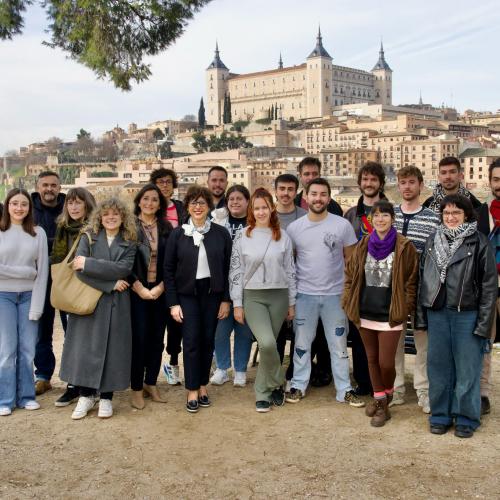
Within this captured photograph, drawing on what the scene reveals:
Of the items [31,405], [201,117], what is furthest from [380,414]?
[201,117]

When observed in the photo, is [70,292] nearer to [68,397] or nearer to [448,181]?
[68,397]

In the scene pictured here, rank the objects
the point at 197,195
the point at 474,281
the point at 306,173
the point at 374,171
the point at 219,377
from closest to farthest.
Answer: the point at 474,281
the point at 197,195
the point at 374,171
the point at 219,377
the point at 306,173

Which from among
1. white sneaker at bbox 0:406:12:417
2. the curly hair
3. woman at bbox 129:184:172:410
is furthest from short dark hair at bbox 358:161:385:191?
white sneaker at bbox 0:406:12:417

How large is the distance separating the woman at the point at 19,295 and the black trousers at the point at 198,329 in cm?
109

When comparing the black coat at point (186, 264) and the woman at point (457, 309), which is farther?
the black coat at point (186, 264)

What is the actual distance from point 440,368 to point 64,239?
2828 millimetres

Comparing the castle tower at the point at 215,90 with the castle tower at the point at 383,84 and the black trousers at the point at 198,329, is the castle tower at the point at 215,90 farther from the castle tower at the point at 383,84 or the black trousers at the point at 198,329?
the black trousers at the point at 198,329

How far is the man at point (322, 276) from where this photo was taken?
4.45 metres

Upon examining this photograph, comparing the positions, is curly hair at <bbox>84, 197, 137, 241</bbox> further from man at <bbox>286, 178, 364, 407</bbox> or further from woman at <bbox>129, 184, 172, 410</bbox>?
man at <bbox>286, 178, 364, 407</bbox>

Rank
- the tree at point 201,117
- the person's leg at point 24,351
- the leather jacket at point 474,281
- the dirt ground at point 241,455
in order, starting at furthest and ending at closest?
1. the tree at point 201,117
2. the person's leg at point 24,351
3. the leather jacket at point 474,281
4. the dirt ground at point 241,455

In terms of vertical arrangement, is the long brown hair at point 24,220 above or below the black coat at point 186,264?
above

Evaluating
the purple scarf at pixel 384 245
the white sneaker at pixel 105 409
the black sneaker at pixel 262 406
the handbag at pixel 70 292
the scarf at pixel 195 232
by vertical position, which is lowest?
the black sneaker at pixel 262 406

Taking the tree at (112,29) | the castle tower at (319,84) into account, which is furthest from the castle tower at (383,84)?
the tree at (112,29)

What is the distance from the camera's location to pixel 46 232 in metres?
4.95
